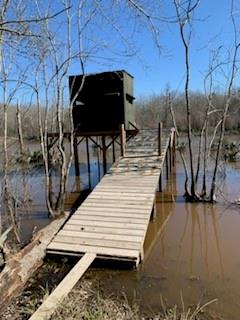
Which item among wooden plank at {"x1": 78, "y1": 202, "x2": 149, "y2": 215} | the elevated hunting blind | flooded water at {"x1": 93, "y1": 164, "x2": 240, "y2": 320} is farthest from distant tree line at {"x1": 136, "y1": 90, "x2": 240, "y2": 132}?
wooden plank at {"x1": 78, "y1": 202, "x2": 149, "y2": 215}

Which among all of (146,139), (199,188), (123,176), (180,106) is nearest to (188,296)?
(123,176)

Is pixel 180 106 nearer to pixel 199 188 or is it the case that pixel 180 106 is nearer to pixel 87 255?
pixel 199 188

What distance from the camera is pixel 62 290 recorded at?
4625 millimetres

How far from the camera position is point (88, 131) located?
13.3m

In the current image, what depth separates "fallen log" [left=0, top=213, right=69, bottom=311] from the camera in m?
4.72

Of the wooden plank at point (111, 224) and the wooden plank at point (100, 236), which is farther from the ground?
the wooden plank at point (111, 224)

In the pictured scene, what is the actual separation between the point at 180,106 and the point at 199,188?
27254 mm

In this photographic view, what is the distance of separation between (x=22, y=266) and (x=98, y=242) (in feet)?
4.56

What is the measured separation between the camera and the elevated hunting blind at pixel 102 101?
41.7 ft

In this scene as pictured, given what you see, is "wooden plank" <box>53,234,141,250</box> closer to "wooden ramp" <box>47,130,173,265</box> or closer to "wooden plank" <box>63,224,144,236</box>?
"wooden ramp" <box>47,130,173,265</box>

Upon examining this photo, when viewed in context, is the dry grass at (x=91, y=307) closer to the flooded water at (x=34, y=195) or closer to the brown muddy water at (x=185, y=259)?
the brown muddy water at (x=185, y=259)

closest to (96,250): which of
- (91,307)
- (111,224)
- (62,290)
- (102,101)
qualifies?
(111,224)

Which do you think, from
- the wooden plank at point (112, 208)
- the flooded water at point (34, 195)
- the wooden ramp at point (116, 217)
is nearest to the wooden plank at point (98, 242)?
the wooden ramp at point (116, 217)

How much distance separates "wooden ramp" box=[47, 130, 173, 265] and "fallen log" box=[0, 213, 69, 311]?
0.74ft
